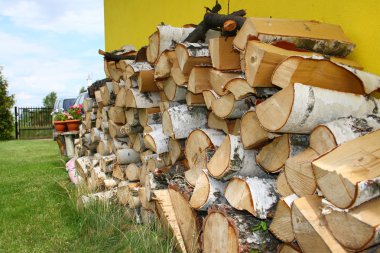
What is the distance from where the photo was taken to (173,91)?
10.4ft

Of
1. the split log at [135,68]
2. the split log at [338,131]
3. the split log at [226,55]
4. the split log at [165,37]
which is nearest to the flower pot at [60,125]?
the split log at [135,68]

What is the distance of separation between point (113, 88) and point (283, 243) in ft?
10.1

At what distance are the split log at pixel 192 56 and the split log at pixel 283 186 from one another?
41.5 inches

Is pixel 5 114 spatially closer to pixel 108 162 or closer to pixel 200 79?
pixel 108 162

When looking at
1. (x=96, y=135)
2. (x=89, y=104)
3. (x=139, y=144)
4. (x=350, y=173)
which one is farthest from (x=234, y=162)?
(x=89, y=104)

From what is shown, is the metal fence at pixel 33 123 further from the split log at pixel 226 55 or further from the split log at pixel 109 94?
the split log at pixel 226 55

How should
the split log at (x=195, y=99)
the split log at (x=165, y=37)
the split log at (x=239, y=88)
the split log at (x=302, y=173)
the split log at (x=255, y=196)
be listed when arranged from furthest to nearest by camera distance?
the split log at (x=165, y=37) < the split log at (x=195, y=99) < the split log at (x=239, y=88) < the split log at (x=255, y=196) < the split log at (x=302, y=173)

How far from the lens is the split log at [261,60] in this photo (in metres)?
1.99

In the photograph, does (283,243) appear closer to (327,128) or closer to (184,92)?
(327,128)

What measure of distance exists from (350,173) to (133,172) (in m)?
2.83

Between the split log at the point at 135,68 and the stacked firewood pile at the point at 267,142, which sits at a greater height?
the split log at the point at 135,68

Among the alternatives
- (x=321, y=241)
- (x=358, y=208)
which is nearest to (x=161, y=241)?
(x=321, y=241)

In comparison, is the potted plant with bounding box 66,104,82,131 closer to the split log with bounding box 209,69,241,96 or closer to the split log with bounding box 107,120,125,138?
the split log with bounding box 107,120,125,138

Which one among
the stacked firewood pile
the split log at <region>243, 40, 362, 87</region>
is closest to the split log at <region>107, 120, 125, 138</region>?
the stacked firewood pile
